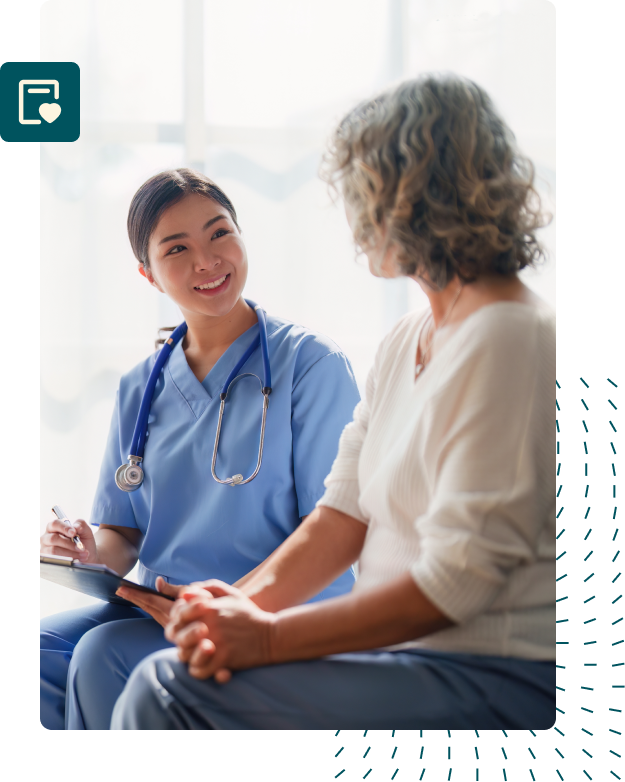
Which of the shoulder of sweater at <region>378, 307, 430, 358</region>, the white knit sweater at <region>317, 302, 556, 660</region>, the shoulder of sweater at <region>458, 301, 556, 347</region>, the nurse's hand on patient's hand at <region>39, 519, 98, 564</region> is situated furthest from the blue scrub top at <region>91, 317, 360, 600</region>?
the shoulder of sweater at <region>458, 301, 556, 347</region>

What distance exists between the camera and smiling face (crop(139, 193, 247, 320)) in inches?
45.6

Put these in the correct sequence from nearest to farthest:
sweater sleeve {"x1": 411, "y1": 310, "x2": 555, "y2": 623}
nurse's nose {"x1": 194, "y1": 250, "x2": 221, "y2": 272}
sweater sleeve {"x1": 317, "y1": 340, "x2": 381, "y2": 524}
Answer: sweater sleeve {"x1": 411, "y1": 310, "x2": 555, "y2": 623}
sweater sleeve {"x1": 317, "y1": 340, "x2": 381, "y2": 524}
nurse's nose {"x1": 194, "y1": 250, "x2": 221, "y2": 272}

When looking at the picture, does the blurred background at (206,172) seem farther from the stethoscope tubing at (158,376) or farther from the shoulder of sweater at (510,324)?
the shoulder of sweater at (510,324)

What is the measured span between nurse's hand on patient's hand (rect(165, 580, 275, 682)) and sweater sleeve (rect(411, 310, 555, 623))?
167 millimetres

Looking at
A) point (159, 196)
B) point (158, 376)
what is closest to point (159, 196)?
point (159, 196)

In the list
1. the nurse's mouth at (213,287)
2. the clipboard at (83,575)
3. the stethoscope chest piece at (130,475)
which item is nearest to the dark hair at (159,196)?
the nurse's mouth at (213,287)

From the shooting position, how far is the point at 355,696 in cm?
64

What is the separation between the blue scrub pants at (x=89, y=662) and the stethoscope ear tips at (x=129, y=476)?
0.63ft

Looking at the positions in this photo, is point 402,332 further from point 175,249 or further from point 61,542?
point 61,542

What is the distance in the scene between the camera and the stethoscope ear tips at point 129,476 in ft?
3.67

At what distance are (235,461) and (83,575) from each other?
11.9 inches

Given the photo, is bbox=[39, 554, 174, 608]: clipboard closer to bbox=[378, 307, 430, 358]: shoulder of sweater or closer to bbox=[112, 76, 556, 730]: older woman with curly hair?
bbox=[112, 76, 556, 730]: older woman with curly hair
